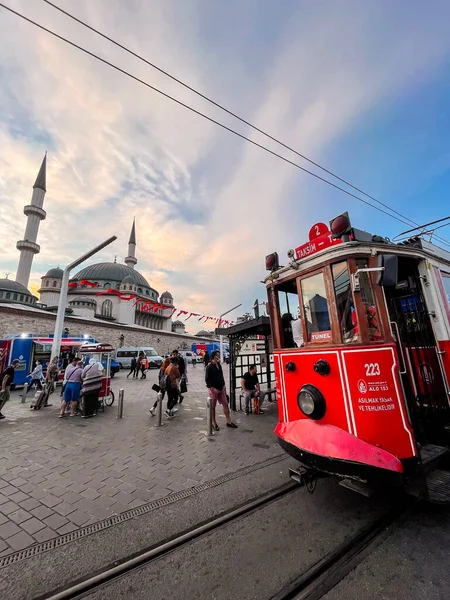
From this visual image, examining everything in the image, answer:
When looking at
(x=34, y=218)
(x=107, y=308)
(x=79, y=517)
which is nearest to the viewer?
(x=79, y=517)

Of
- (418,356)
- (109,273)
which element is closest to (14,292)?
(109,273)

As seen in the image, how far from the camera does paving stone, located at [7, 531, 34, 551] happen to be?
2764 mm

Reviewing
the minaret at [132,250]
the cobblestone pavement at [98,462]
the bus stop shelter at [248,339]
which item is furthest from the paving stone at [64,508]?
the minaret at [132,250]

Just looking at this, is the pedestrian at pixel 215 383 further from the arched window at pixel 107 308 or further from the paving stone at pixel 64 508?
the arched window at pixel 107 308

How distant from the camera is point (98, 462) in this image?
497cm

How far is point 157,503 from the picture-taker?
3561mm

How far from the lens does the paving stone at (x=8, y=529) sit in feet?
9.63

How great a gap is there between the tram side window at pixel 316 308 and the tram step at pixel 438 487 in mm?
1887

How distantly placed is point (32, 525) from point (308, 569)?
315 cm

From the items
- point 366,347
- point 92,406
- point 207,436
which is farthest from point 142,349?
point 366,347

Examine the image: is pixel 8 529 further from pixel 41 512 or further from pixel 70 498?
pixel 70 498

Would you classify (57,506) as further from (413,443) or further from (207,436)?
(413,443)

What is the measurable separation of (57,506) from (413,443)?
→ 451cm

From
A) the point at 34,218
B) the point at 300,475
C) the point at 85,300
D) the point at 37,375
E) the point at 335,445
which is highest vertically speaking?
the point at 34,218
